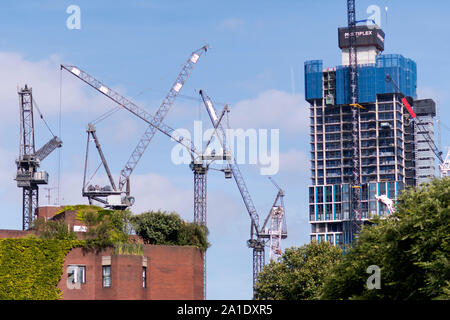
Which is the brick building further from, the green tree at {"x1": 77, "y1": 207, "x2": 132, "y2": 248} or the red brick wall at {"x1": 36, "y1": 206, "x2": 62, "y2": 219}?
the red brick wall at {"x1": 36, "y1": 206, "x2": 62, "y2": 219}

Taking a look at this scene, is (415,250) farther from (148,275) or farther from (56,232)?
(56,232)

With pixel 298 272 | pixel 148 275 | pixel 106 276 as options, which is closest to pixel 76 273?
pixel 106 276

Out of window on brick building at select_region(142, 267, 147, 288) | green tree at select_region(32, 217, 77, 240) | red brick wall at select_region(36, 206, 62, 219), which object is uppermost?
red brick wall at select_region(36, 206, 62, 219)

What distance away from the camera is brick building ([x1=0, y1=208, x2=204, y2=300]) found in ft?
347

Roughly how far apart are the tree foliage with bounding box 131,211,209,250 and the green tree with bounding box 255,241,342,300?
24.9 meters

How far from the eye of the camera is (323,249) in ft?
477

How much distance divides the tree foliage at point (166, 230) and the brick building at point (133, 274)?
2.16 m

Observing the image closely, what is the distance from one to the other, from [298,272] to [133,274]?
120 feet

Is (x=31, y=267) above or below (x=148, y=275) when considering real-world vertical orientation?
above

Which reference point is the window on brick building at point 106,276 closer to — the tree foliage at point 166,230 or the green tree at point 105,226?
the green tree at point 105,226

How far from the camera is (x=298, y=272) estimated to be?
138 meters

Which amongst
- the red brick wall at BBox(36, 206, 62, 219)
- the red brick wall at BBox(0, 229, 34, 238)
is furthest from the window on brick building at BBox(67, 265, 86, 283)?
the red brick wall at BBox(36, 206, 62, 219)
